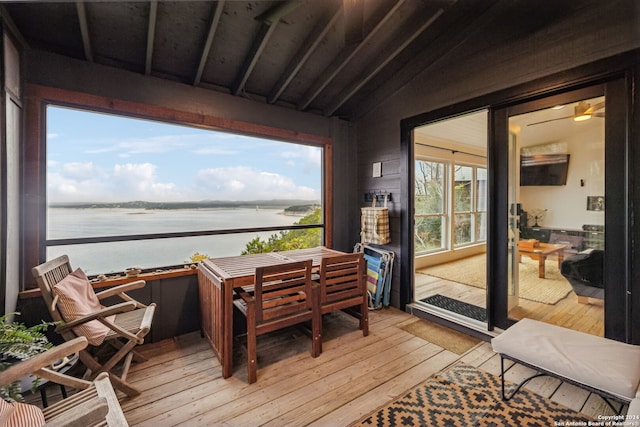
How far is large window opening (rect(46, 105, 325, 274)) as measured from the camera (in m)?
2.45

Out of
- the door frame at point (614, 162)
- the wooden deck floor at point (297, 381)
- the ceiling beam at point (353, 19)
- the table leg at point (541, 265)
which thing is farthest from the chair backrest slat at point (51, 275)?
the table leg at point (541, 265)

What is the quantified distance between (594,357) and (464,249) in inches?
183

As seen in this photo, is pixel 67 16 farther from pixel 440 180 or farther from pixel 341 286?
pixel 440 180

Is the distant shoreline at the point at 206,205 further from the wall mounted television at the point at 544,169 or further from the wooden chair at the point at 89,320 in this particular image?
the wall mounted television at the point at 544,169

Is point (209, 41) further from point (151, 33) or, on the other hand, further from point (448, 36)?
point (448, 36)

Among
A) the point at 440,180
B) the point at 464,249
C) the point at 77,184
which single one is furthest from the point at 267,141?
the point at 464,249

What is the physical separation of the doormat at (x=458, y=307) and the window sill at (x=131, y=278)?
2.98m

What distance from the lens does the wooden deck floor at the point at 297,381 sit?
179 cm

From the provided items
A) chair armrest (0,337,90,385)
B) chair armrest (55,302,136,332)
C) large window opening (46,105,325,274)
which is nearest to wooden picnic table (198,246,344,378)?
large window opening (46,105,325,274)

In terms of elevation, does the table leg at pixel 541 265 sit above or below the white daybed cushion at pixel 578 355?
above

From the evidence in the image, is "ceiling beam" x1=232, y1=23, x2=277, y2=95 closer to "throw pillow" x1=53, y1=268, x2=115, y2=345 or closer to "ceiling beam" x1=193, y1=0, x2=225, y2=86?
"ceiling beam" x1=193, y1=0, x2=225, y2=86

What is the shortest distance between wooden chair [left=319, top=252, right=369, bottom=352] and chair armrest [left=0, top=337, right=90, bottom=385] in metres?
1.71

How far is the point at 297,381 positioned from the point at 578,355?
72.9 inches

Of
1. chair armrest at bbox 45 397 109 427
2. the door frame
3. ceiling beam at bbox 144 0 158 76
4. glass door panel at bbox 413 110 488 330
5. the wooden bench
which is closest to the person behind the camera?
chair armrest at bbox 45 397 109 427
